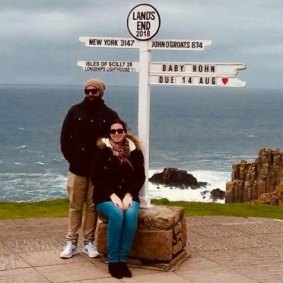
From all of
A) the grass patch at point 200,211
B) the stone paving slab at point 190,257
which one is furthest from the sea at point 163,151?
the stone paving slab at point 190,257

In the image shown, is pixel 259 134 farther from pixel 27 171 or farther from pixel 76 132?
pixel 76 132

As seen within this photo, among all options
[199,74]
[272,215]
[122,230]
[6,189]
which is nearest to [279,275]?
[122,230]

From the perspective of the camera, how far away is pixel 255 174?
1737 inches

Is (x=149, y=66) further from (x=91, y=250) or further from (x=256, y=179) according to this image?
(x=256, y=179)

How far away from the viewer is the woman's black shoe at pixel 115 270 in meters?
7.62

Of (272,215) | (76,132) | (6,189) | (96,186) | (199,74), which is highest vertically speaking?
(199,74)

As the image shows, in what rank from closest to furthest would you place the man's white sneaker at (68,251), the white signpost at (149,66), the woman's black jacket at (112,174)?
the woman's black jacket at (112,174) → the white signpost at (149,66) → the man's white sneaker at (68,251)

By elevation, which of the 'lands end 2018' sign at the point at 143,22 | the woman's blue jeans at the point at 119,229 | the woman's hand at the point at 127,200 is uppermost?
the 'lands end 2018' sign at the point at 143,22

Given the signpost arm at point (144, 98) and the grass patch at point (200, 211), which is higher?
the signpost arm at point (144, 98)

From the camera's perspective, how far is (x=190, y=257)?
862 cm

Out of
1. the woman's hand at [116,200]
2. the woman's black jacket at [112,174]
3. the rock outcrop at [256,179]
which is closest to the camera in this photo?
the woman's hand at [116,200]

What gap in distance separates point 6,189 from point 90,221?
43.9 metres

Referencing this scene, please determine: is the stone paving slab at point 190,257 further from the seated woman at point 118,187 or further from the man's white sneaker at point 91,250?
the seated woman at point 118,187

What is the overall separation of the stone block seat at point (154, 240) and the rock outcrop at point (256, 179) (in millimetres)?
32209
